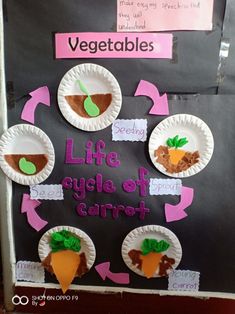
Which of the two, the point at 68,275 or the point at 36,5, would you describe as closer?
the point at 36,5

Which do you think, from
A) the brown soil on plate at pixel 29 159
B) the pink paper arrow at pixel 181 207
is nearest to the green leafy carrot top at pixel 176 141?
the pink paper arrow at pixel 181 207

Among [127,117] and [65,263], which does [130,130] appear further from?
[65,263]

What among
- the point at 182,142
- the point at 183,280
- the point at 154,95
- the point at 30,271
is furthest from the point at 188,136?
the point at 30,271

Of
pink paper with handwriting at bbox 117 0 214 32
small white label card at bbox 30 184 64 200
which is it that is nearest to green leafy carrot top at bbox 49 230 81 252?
small white label card at bbox 30 184 64 200

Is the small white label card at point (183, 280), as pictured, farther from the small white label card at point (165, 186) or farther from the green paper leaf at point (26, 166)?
the green paper leaf at point (26, 166)

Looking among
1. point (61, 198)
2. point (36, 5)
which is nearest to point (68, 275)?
point (61, 198)

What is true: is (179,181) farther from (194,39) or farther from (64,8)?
(64,8)
